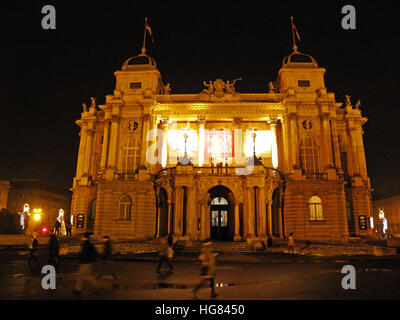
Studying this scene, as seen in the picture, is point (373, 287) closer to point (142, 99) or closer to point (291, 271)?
point (291, 271)

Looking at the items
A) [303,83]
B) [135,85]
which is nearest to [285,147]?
[303,83]

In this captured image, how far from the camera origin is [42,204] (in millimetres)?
73438

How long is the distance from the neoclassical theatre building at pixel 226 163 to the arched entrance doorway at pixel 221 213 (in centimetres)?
11

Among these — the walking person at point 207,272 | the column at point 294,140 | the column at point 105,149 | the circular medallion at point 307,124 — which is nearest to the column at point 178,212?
the column at point 105,149

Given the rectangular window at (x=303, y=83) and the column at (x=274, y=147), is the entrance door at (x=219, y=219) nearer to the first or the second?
the column at (x=274, y=147)

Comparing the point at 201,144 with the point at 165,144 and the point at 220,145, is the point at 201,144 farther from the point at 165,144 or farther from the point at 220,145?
the point at 165,144

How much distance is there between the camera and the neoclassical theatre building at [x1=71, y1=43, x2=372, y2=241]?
3234cm

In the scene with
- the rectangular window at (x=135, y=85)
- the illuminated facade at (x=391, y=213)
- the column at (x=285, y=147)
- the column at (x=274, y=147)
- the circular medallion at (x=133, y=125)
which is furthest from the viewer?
the illuminated facade at (x=391, y=213)

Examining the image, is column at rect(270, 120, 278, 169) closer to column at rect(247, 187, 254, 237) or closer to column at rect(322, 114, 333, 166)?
column at rect(322, 114, 333, 166)

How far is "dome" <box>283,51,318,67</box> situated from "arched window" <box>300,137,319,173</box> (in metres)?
10.3

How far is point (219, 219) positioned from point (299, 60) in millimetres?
23676

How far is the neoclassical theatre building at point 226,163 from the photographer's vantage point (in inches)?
Answer: 1273

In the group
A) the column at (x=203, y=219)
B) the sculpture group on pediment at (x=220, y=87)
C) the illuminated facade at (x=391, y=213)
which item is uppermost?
the sculpture group on pediment at (x=220, y=87)
